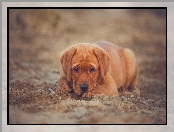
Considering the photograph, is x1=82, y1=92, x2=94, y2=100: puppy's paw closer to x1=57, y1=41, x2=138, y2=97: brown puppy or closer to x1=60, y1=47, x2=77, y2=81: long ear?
x1=57, y1=41, x2=138, y2=97: brown puppy

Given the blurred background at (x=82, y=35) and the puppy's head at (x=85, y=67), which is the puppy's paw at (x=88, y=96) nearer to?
the puppy's head at (x=85, y=67)

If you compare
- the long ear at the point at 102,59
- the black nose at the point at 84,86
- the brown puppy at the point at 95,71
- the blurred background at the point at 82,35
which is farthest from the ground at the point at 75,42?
the black nose at the point at 84,86

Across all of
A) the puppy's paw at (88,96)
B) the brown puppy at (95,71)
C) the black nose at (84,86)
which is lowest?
the puppy's paw at (88,96)

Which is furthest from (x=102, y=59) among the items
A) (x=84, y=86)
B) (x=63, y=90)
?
(x=63, y=90)

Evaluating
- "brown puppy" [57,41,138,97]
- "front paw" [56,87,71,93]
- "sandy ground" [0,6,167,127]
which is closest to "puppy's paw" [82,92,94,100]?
"brown puppy" [57,41,138,97]

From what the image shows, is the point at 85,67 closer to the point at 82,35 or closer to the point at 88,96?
the point at 88,96

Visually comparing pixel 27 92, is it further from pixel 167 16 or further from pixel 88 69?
pixel 167 16
